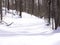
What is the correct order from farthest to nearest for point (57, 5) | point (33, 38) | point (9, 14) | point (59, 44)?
1. point (9, 14)
2. point (57, 5)
3. point (33, 38)
4. point (59, 44)

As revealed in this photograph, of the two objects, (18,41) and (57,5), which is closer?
(18,41)

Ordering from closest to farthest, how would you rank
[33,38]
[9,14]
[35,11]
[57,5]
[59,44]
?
[59,44] < [33,38] < [57,5] < [9,14] < [35,11]

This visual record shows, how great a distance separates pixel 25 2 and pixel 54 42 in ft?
131

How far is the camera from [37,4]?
143 feet

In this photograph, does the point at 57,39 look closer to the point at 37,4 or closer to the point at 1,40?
the point at 1,40

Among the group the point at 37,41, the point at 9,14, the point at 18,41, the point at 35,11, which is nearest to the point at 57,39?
the point at 37,41

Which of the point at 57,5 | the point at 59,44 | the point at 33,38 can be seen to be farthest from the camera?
the point at 57,5

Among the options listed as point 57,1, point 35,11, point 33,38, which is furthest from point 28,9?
point 33,38

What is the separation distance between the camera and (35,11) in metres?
42.8

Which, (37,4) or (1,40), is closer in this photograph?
(1,40)

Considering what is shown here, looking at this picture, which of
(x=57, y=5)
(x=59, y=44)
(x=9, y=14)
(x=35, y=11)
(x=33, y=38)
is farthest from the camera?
(x=35, y=11)

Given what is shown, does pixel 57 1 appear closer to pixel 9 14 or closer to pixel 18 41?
pixel 18 41

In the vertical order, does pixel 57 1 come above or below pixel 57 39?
above

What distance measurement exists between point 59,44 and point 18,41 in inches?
47.2
